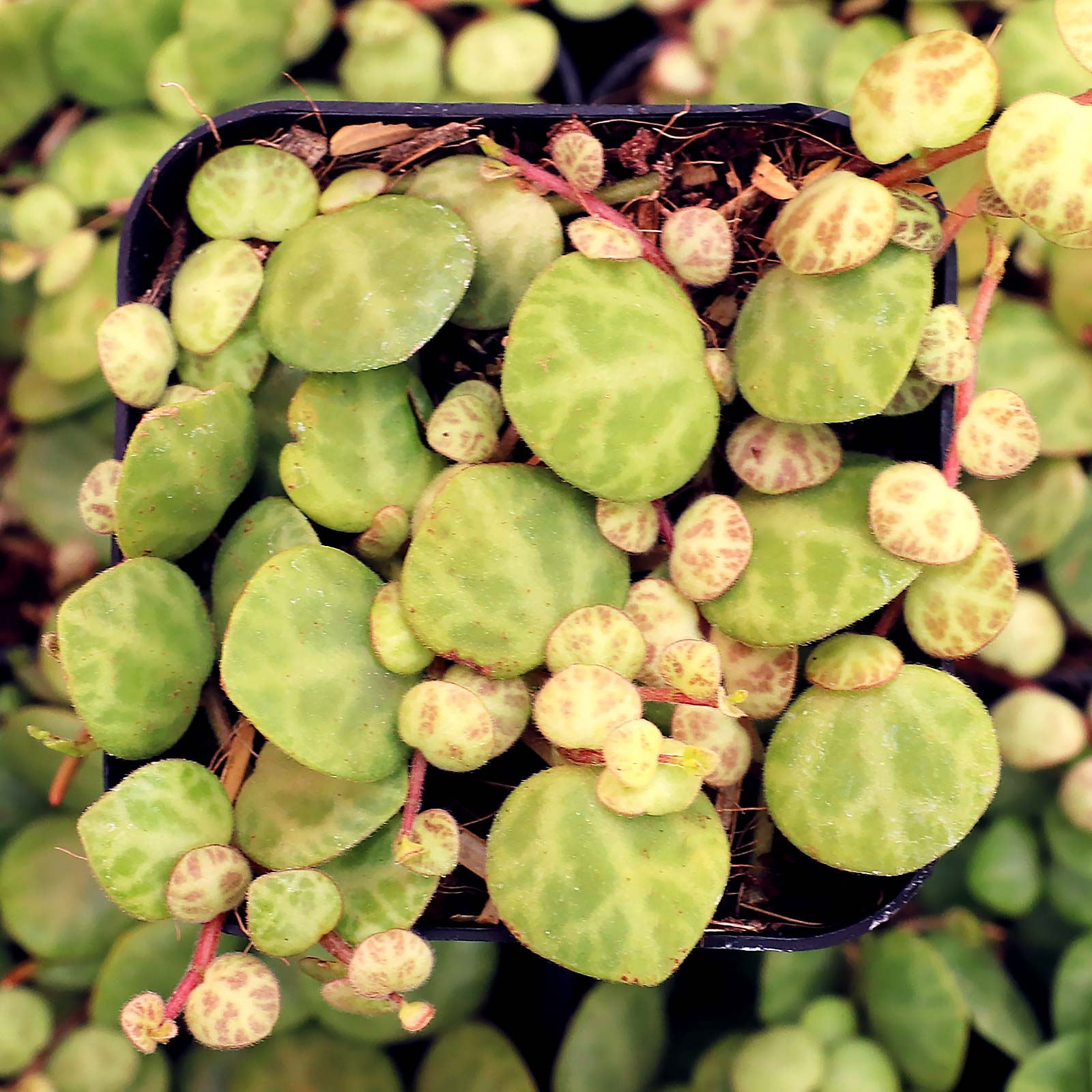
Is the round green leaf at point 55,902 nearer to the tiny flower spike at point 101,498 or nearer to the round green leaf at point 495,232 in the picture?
the tiny flower spike at point 101,498

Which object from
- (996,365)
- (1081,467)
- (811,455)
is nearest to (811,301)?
(811,455)

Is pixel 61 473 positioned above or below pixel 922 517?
below

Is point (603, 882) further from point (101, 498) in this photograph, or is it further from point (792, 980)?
point (792, 980)

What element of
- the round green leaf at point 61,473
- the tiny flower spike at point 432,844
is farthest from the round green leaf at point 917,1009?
the round green leaf at point 61,473

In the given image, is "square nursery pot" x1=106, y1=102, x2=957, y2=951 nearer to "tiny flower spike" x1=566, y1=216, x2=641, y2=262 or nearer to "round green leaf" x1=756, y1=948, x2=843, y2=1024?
"tiny flower spike" x1=566, y1=216, x2=641, y2=262

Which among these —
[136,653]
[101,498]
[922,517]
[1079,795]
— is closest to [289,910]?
[136,653]

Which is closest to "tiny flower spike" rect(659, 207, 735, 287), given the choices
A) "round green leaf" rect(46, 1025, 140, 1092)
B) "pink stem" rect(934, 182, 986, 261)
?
"pink stem" rect(934, 182, 986, 261)

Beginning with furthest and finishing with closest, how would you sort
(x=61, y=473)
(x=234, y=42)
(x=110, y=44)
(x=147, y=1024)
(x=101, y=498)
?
(x=61, y=473) → (x=110, y=44) → (x=234, y=42) → (x=101, y=498) → (x=147, y=1024)
